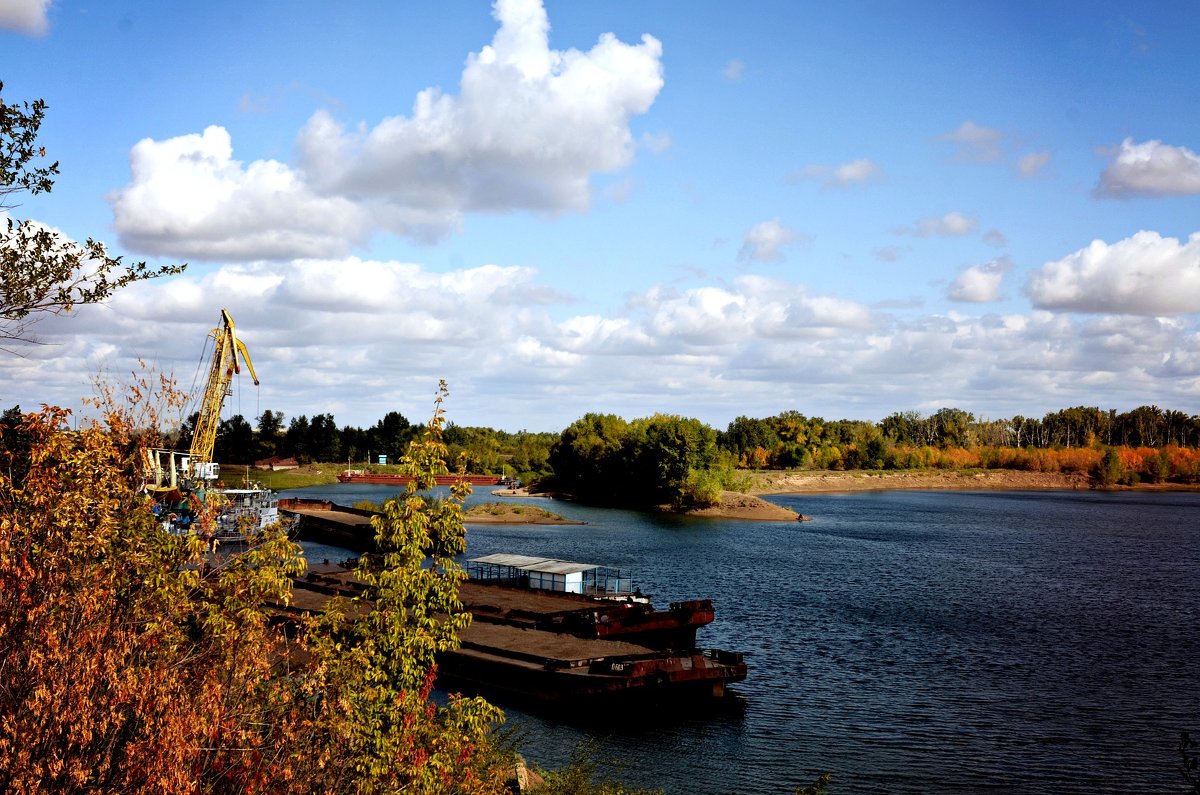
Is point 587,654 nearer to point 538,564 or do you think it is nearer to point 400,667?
point 538,564

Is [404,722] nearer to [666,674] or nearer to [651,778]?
[651,778]

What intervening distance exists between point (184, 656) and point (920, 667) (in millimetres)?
46733

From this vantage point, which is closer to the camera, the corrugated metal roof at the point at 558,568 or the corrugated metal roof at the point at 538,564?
the corrugated metal roof at the point at 558,568

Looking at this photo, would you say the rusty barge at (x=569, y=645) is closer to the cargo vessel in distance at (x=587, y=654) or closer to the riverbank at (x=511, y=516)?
the cargo vessel in distance at (x=587, y=654)

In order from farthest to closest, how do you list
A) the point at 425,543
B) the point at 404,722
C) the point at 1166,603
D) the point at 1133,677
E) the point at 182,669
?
A: the point at 1166,603
the point at 1133,677
the point at 425,543
the point at 404,722
the point at 182,669

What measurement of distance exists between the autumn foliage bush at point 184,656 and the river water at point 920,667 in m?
16.7

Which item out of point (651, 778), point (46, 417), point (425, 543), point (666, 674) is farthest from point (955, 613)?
point (46, 417)

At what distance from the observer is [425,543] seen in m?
17.5

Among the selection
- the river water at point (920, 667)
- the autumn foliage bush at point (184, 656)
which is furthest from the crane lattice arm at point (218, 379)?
the autumn foliage bush at point (184, 656)

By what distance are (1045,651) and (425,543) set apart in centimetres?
5315

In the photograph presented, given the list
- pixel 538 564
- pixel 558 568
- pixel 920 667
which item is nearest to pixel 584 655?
pixel 558 568

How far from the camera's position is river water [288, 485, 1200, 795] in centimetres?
3719

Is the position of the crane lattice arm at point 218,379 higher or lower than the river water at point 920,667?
higher

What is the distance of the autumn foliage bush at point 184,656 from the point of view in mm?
11000
